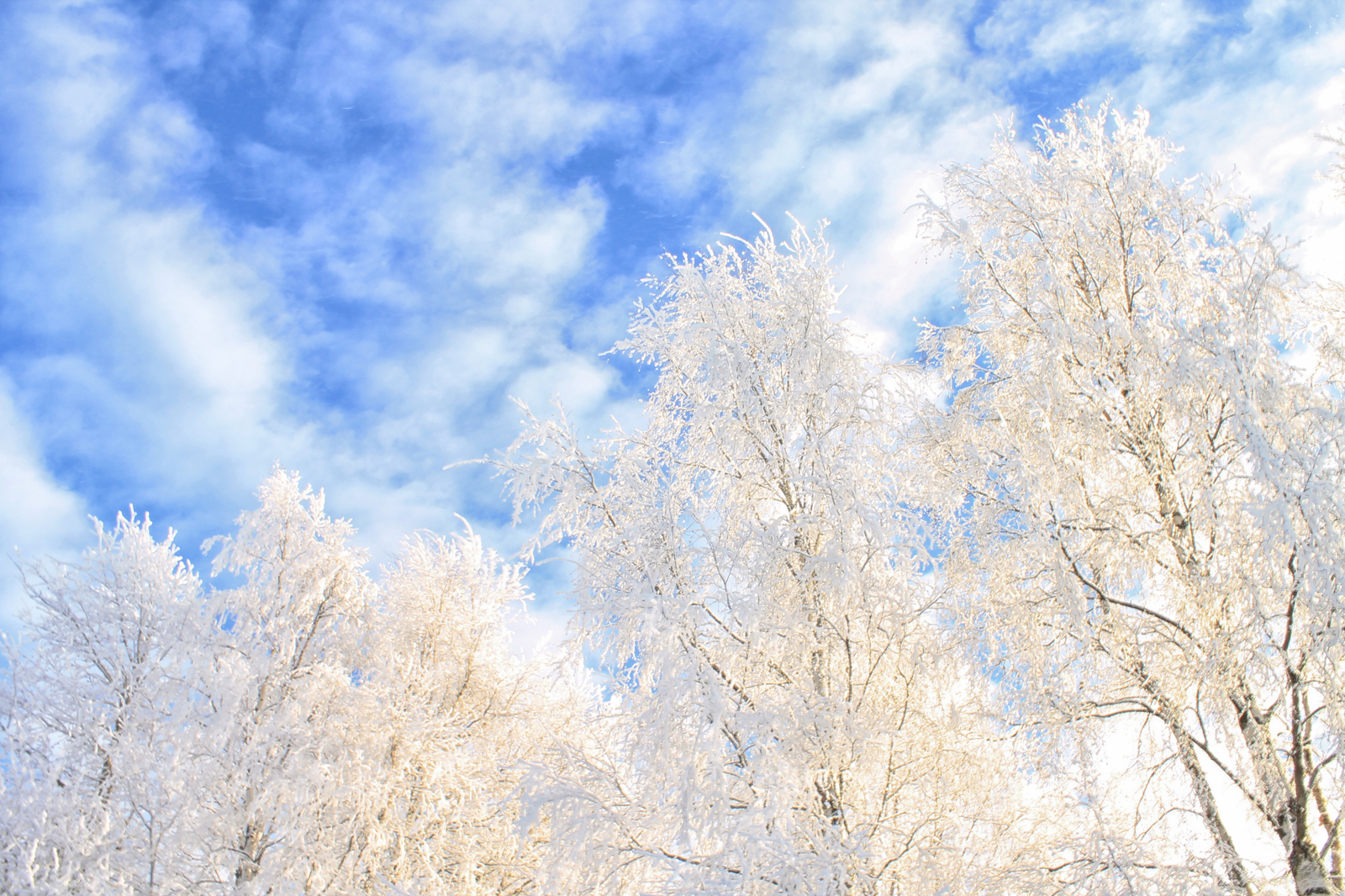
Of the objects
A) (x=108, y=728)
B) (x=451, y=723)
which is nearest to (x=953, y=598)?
(x=451, y=723)

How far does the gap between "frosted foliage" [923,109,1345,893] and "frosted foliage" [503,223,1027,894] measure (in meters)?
0.70

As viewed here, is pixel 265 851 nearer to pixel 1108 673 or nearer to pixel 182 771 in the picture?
pixel 182 771

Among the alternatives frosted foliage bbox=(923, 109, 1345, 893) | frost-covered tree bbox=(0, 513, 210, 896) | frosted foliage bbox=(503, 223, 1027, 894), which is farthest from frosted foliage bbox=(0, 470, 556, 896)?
frosted foliage bbox=(923, 109, 1345, 893)

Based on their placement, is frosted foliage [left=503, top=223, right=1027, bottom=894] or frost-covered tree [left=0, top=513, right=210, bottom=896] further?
frost-covered tree [left=0, top=513, right=210, bottom=896]

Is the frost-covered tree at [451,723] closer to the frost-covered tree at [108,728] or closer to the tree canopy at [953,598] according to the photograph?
the tree canopy at [953,598]

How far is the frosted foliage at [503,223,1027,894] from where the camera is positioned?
13.8ft

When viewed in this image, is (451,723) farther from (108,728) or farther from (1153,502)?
(1153,502)

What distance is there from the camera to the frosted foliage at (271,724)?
6.95m

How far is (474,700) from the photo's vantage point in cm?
1038

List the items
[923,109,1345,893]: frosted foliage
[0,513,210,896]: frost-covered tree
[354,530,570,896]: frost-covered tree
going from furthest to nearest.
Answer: [354,530,570,896]: frost-covered tree, [0,513,210,896]: frost-covered tree, [923,109,1345,893]: frosted foliage

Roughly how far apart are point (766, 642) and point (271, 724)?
19.9 ft

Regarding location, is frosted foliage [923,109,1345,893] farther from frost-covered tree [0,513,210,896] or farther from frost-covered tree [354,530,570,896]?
frost-covered tree [0,513,210,896]

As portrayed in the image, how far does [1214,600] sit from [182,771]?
29.5 feet

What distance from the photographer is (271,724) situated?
7.80 metres
